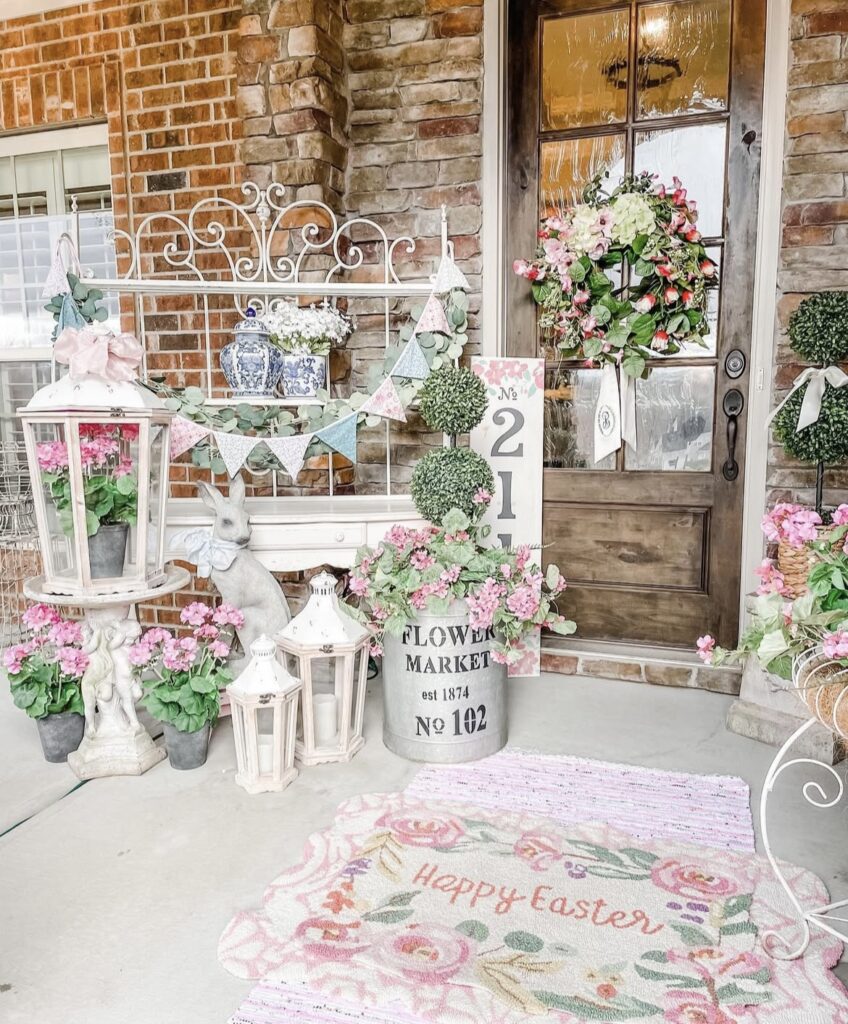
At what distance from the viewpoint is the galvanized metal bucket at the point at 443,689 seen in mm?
2320

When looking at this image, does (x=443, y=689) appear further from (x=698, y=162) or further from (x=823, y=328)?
(x=698, y=162)

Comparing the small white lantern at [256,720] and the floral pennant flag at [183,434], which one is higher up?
the floral pennant flag at [183,434]

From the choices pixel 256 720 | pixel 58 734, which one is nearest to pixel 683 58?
pixel 256 720

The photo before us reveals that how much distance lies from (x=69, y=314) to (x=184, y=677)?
4.05 feet

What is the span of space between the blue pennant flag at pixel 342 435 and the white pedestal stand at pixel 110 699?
668mm

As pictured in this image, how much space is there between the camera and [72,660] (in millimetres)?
2320

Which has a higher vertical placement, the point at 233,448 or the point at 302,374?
the point at 302,374

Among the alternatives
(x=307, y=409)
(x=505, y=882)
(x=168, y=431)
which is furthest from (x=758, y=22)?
(x=505, y=882)

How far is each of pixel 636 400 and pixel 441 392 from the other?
3.02ft

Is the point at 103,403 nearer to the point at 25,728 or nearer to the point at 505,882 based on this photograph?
the point at 25,728

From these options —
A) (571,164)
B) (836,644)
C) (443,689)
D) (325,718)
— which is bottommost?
(325,718)

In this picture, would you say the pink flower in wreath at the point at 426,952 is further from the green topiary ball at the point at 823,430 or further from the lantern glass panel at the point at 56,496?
the green topiary ball at the point at 823,430

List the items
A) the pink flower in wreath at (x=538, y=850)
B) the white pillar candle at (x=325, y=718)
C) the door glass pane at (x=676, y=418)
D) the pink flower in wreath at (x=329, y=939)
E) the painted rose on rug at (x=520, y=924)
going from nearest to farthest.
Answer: the painted rose on rug at (x=520, y=924) < the pink flower in wreath at (x=329, y=939) < the pink flower in wreath at (x=538, y=850) < the white pillar candle at (x=325, y=718) < the door glass pane at (x=676, y=418)

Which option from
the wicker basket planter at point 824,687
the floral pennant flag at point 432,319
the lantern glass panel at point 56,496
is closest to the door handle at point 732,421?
the floral pennant flag at point 432,319
